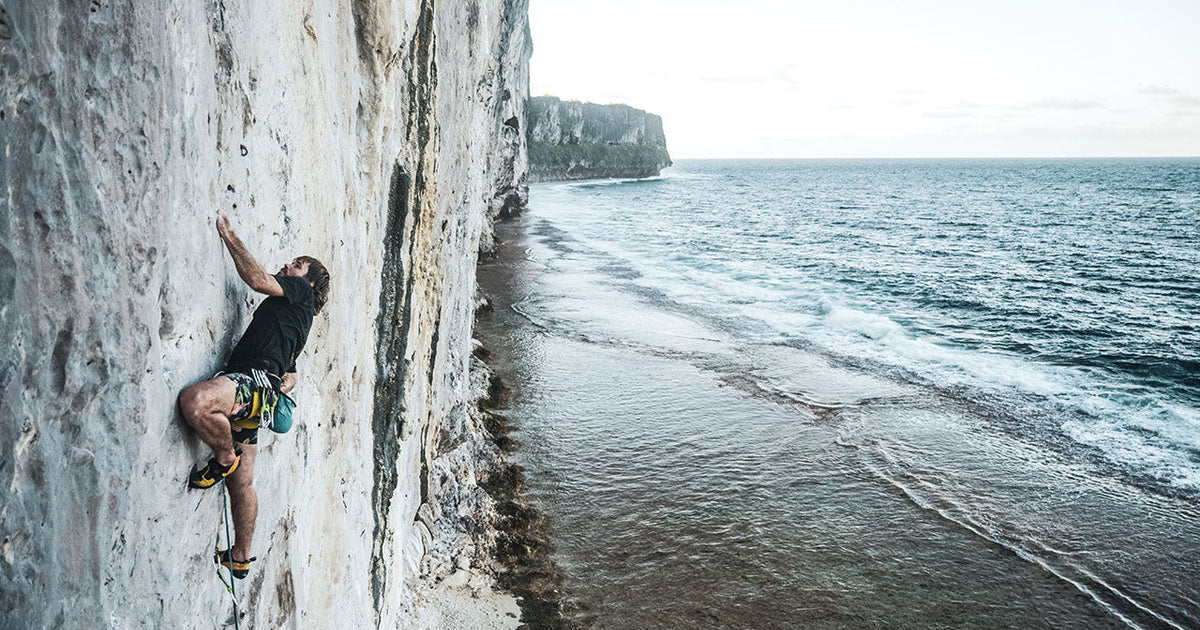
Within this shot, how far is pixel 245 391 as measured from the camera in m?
3.78

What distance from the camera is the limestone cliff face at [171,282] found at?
2.61m

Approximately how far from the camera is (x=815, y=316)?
1107 inches

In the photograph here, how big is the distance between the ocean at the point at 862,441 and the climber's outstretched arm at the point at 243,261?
7.35 metres

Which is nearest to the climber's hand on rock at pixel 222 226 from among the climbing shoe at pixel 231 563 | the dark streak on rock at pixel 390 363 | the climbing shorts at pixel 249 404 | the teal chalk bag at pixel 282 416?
the climbing shorts at pixel 249 404

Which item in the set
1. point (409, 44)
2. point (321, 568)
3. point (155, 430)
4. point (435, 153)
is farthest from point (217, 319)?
point (435, 153)

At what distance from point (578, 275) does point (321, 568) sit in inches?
1188

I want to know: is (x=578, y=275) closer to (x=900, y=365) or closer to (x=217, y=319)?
(x=900, y=365)

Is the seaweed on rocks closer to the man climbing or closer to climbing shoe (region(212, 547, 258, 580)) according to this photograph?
climbing shoe (region(212, 547, 258, 580))

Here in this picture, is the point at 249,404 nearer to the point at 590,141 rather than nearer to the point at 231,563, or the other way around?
the point at 231,563

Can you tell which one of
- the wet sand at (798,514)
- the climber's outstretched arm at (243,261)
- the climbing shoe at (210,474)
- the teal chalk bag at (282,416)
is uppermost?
the climber's outstretched arm at (243,261)

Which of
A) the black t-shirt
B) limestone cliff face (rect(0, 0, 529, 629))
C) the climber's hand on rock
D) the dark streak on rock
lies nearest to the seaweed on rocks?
the dark streak on rock

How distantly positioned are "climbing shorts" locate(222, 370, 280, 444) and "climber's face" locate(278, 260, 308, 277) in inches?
34.6

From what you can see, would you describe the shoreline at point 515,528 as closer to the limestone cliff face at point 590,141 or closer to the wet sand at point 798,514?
the wet sand at point 798,514

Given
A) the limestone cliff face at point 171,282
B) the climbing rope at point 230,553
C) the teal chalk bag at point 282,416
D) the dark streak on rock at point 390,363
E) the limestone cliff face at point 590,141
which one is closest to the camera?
the limestone cliff face at point 171,282
